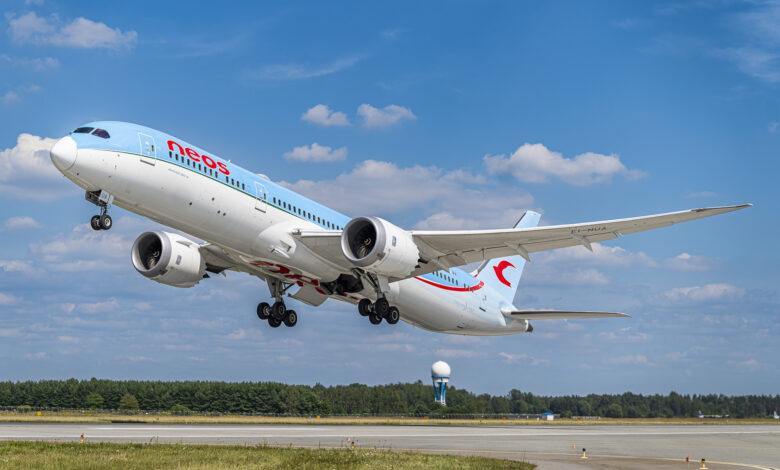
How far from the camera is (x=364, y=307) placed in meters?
37.5

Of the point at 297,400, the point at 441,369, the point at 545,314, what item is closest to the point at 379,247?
the point at 545,314

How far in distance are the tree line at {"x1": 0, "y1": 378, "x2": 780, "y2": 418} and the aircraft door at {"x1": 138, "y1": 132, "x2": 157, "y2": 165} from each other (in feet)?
260

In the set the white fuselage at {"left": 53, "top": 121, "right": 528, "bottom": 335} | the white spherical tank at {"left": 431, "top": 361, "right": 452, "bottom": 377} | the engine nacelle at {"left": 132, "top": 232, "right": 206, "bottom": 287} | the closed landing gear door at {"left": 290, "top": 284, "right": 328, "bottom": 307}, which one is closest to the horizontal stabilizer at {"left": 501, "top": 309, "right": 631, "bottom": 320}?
the white fuselage at {"left": 53, "top": 121, "right": 528, "bottom": 335}

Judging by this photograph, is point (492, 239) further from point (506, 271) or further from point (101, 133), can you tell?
point (506, 271)

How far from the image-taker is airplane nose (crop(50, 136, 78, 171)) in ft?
84.9

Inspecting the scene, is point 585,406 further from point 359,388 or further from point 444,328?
point 444,328

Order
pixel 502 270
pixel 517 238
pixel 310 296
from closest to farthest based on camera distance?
pixel 517 238, pixel 310 296, pixel 502 270

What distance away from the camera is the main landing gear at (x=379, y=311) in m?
36.1

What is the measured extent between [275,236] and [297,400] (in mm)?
76251

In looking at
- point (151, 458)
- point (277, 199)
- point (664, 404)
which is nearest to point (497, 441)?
point (277, 199)

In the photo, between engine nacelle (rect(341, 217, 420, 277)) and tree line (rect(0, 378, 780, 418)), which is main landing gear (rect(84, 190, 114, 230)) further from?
tree line (rect(0, 378, 780, 418))

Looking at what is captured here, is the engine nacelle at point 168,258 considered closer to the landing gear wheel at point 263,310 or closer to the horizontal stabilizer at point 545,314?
the landing gear wheel at point 263,310

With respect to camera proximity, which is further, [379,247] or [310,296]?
[310,296]

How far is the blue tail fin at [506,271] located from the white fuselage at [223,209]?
34.5ft
